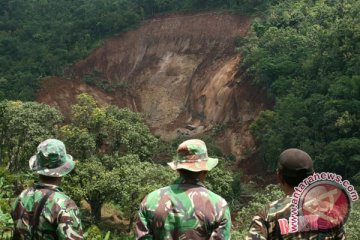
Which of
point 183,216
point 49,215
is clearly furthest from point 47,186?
point 183,216

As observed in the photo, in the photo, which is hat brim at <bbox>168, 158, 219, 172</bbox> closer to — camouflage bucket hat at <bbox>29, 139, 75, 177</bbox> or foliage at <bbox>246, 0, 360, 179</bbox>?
camouflage bucket hat at <bbox>29, 139, 75, 177</bbox>

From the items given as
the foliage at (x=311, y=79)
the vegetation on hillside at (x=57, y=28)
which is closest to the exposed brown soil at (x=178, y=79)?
the vegetation on hillside at (x=57, y=28)

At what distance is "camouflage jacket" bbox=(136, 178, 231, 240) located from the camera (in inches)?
133

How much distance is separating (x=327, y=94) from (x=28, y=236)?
2349 centimetres

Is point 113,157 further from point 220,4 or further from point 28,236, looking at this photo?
point 220,4

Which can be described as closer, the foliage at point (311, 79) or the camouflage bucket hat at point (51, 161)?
the camouflage bucket hat at point (51, 161)

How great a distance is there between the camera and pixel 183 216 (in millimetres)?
3375

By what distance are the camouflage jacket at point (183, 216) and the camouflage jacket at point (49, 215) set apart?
47 centimetres

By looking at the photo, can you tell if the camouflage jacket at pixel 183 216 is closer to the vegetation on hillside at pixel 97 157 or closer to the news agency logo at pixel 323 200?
the news agency logo at pixel 323 200

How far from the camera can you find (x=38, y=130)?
21422 millimetres

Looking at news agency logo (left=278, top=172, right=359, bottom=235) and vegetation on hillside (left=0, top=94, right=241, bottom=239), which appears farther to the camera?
vegetation on hillside (left=0, top=94, right=241, bottom=239)

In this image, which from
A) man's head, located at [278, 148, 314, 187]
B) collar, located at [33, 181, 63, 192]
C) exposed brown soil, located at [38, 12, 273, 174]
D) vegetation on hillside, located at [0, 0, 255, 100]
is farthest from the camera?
vegetation on hillside, located at [0, 0, 255, 100]

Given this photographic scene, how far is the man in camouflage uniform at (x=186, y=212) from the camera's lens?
3.37 m

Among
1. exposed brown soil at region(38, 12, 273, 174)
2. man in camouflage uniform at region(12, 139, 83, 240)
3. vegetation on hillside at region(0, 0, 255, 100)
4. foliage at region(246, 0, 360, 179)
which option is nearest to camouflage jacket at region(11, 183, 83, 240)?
man in camouflage uniform at region(12, 139, 83, 240)
